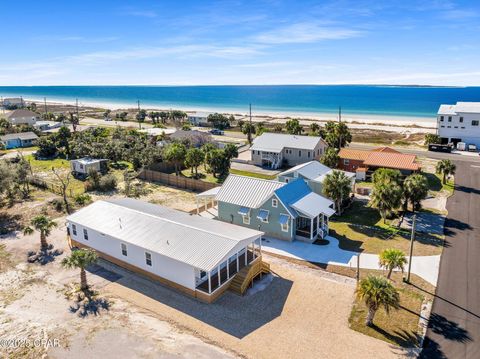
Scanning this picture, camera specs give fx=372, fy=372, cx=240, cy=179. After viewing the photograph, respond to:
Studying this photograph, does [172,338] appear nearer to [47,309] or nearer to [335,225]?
[47,309]

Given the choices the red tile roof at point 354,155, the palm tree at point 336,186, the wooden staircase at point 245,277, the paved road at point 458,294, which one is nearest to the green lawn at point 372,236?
the paved road at point 458,294

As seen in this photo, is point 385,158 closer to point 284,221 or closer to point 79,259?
point 284,221

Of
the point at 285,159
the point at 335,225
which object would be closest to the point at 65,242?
the point at 335,225

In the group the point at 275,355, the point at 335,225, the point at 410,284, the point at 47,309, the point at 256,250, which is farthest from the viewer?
the point at 335,225

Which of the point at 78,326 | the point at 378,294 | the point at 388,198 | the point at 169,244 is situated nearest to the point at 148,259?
the point at 169,244

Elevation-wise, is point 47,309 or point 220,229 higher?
point 220,229

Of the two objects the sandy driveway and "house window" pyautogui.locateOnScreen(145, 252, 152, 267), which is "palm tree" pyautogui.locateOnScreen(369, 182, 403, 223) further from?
"house window" pyautogui.locateOnScreen(145, 252, 152, 267)

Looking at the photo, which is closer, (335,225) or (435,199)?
(335,225)

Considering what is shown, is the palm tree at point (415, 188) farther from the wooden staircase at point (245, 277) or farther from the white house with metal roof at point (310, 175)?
the wooden staircase at point (245, 277)
